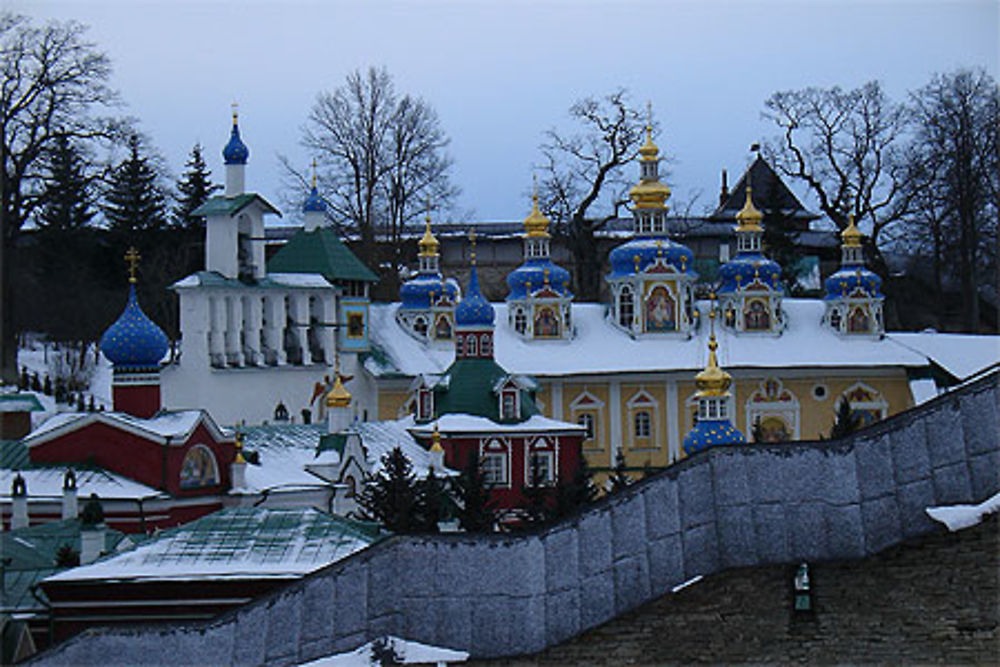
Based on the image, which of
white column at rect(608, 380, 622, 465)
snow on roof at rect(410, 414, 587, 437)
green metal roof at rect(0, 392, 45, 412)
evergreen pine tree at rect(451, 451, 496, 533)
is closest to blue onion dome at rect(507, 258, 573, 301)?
white column at rect(608, 380, 622, 465)

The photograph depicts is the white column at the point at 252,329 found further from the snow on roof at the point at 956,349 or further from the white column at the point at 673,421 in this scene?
the snow on roof at the point at 956,349

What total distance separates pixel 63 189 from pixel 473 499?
15919 millimetres

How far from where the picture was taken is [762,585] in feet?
34.1

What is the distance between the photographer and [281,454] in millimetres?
29234

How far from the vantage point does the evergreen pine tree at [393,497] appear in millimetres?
22109

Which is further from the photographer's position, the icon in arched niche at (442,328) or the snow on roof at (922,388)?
the icon in arched niche at (442,328)

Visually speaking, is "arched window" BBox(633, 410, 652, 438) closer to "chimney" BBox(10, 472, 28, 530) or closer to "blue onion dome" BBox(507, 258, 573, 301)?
"blue onion dome" BBox(507, 258, 573, 301)

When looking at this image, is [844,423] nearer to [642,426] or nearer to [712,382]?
[712,382]

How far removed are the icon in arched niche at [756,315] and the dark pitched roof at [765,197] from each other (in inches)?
378

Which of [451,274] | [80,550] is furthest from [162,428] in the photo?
[451,274]

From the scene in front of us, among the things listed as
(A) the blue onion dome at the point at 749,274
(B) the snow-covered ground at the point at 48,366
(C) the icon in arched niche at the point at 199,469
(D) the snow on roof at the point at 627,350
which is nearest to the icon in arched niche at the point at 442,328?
(D) the snow on roof at the point at 627,350

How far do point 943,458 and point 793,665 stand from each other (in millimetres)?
1385

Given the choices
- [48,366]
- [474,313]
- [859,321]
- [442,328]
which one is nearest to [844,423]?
[474,313]

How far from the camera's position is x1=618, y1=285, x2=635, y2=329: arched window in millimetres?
45219
